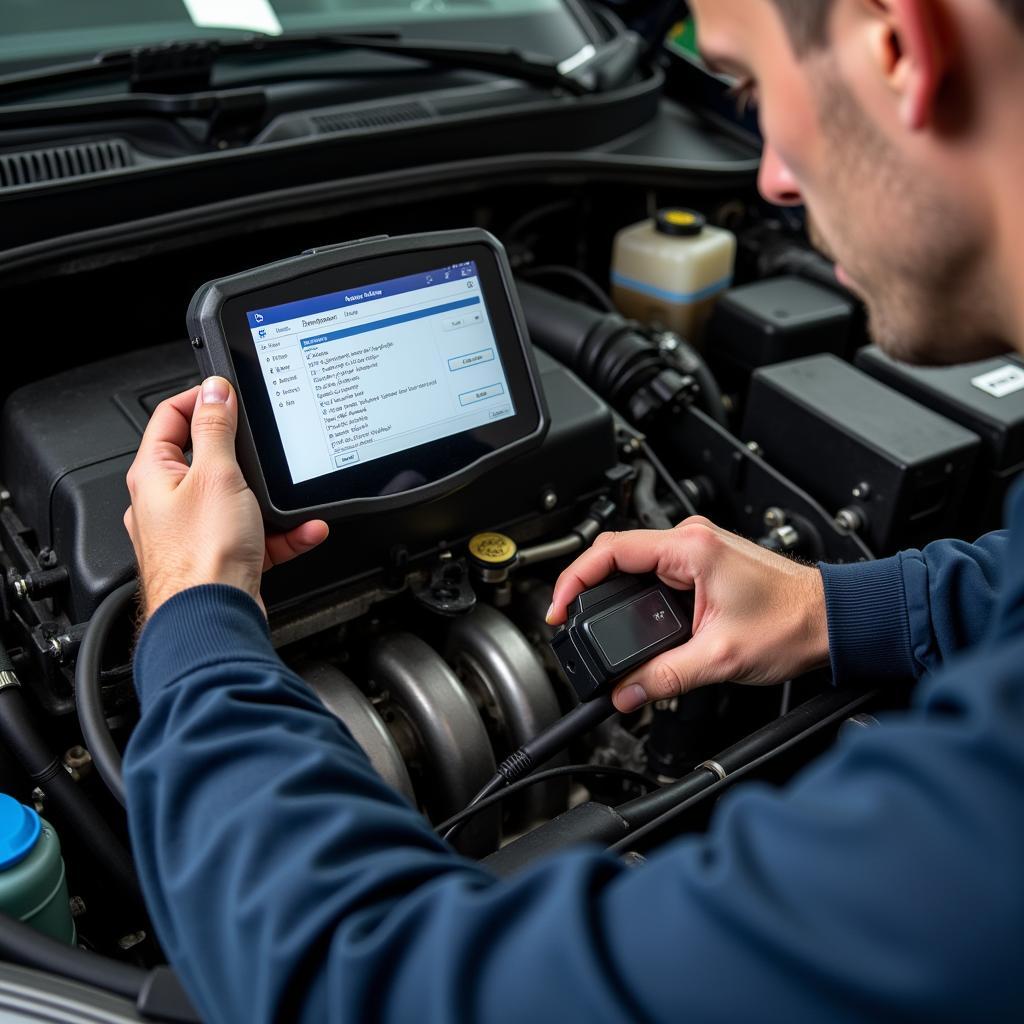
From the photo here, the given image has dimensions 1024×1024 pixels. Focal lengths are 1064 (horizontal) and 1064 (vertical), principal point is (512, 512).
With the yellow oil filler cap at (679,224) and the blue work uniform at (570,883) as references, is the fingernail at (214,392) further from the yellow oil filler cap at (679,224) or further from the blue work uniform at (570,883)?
the yellow oil filler cap at (679,224)

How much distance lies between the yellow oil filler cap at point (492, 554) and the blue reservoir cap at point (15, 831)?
453 millimetres

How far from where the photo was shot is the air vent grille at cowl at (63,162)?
1.16 m

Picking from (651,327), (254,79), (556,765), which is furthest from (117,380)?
(651,327)

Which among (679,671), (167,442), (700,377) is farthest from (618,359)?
(167,442)

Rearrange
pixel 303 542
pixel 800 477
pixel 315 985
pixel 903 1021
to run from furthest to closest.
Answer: pixel 800 477 → pixel 303 542 → pixel 315 985 → pixel 903 1021

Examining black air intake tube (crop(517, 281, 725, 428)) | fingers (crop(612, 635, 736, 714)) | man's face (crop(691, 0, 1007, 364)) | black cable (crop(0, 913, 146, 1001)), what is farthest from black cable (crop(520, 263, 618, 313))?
black cable (crop(0, 913, 146, 1001))

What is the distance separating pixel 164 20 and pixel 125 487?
0.76 metres

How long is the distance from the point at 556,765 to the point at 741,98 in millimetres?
655

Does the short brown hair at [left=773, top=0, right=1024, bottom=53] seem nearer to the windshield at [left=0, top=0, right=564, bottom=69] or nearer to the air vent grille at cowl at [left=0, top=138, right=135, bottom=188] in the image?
the air vent grille at cowl at [left=0, top=138, right=135, bottom=188]

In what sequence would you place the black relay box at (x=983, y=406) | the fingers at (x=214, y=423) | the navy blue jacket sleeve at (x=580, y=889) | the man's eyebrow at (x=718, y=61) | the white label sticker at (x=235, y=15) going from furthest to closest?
the white label sticker at (x=235, y=15), the black relay box at (x=983, y=406), the fingers at (x=214, y=423), the man's eyebrow at (x=718, y=61), the navy blue jacket sleeve at (x=580, y=889)

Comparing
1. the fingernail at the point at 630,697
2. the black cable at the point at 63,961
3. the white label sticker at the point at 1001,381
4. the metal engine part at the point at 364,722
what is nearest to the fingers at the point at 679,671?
the fingernail at the point at 630,697

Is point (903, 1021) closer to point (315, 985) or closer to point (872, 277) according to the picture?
point (315, 985)

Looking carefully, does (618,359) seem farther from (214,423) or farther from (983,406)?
(214,423)

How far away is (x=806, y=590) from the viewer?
94 centimetres
